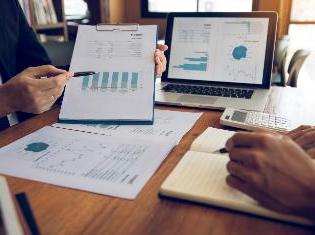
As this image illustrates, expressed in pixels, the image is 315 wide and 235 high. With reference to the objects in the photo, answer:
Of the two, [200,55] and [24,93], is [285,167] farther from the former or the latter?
[200,55]

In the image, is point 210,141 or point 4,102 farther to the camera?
point 4,102

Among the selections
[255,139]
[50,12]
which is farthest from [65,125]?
[50,12]

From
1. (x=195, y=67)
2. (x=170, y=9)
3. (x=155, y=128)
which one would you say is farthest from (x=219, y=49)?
(x=170, y=9)

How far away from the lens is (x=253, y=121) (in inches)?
36.6

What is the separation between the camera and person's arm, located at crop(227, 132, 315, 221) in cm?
50

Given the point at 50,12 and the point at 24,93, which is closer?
the point at 24,93

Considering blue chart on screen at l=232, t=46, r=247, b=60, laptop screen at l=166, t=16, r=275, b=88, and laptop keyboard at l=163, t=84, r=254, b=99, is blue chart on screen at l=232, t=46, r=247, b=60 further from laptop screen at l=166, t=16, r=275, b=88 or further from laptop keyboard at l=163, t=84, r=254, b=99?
laptop keyboard at l=163, t=84, r=254, b=99

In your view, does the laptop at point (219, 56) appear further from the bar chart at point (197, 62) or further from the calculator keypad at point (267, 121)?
the calculator keypad at point (267, 121)

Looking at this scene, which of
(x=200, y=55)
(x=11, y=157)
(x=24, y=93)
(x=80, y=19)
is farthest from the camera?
(x=80, y=19)

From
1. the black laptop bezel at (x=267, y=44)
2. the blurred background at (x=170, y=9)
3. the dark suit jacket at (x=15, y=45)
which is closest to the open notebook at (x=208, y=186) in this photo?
the black laptop bezel at (x=267, y=44)

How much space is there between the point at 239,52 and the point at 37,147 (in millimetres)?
857

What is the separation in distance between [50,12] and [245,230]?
95.2 inches

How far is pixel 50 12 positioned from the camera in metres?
2.56

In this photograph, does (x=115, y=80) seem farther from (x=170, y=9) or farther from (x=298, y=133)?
(x=170, y=9)
